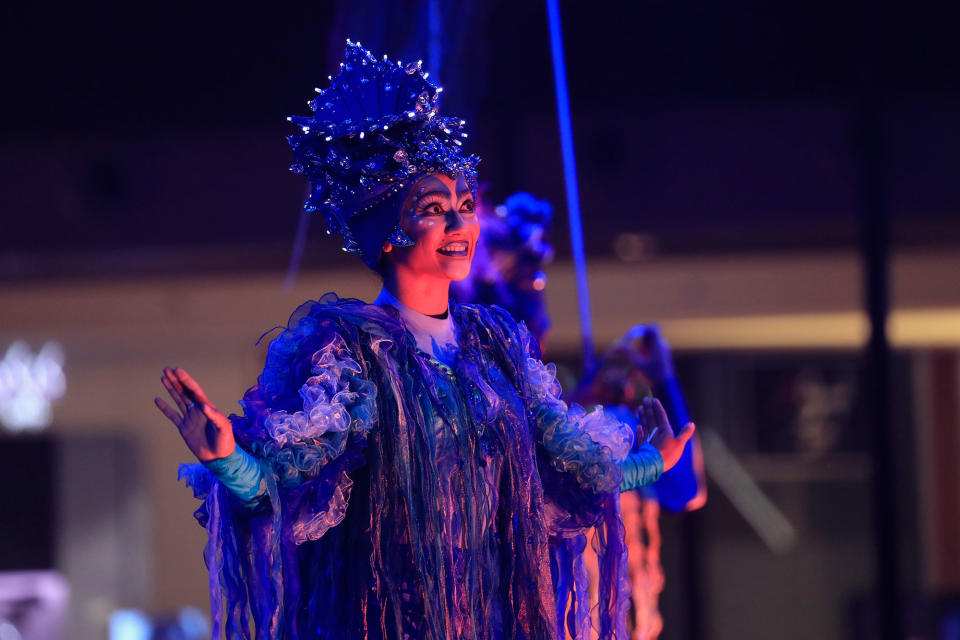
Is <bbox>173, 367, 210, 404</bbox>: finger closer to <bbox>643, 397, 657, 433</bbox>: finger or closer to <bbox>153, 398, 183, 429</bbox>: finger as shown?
<bbox>153, 398, 183, 429</bbox>: finger

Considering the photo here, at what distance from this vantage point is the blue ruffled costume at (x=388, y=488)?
A: 4.16 ft

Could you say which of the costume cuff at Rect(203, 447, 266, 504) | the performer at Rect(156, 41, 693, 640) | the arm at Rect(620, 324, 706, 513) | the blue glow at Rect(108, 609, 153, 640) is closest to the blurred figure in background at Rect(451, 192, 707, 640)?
the arm at Rect(620, 324, 706, 513)

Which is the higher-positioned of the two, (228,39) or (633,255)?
(228,39)

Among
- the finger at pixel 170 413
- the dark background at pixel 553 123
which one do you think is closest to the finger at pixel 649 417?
the finger at pixel 170 413

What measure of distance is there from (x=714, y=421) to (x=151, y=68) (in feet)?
9.47

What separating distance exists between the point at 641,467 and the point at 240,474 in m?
0.55

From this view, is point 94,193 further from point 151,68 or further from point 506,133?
point 506,133

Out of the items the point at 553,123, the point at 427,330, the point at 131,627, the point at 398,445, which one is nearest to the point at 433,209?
the point at 427,330

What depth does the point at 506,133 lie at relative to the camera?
3881mm

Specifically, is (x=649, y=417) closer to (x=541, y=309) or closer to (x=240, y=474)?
(x=240, y=474)

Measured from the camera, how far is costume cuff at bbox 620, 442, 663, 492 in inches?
58.1

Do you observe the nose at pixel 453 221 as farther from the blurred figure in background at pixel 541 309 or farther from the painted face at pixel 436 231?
the blurred figure in background at pixel 541 309

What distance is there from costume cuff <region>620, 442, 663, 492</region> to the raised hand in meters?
0.01

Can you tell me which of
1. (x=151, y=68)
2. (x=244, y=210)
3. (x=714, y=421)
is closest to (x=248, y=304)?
(x=244, y=210)
